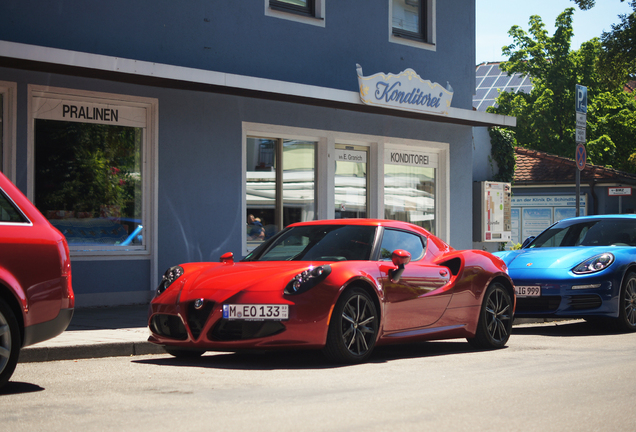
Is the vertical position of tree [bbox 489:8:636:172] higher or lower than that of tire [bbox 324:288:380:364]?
higher

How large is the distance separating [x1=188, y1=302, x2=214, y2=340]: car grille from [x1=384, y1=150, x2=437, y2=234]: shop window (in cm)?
1003

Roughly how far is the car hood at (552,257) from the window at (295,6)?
20.0 feet

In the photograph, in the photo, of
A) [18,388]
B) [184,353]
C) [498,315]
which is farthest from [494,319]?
[18,388]

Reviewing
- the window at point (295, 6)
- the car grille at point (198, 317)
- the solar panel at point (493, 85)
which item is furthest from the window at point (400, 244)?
the solar panel at point (493, 85)

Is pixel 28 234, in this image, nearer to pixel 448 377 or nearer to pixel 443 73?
pixel 448 377

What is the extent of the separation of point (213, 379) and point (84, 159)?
21.6ft

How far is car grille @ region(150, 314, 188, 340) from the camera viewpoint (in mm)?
6852

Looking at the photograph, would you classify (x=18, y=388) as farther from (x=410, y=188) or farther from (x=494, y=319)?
(x=410, y=188)

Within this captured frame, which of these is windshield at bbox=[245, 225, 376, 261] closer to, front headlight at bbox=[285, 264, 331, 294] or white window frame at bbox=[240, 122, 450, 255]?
front headlight at bbox=[285, 264, 331, 294]

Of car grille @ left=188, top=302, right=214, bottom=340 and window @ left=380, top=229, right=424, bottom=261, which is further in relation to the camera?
window @ left=380, top=229, right=424, bottom=261

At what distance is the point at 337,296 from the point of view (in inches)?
266

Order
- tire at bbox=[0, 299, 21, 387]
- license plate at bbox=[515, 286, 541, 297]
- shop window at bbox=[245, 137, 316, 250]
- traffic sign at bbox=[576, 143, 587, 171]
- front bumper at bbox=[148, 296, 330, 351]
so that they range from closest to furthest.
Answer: tire at bbox=[0, 299, 21, 387] < front bumper at bbox=[148, 296, 330, 351] < license plate at bbox=[515, 286, 541, 297] < shop window at bbox=[245, 137, 316, 250] < traffic sign at bbox=[576, 143, 587, 171]

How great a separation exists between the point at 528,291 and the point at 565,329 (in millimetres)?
1175

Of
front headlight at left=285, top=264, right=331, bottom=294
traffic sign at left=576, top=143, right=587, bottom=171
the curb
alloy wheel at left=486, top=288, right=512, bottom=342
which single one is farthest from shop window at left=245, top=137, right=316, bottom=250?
front headlight at left=285, top=264, right=331, bottom=294
